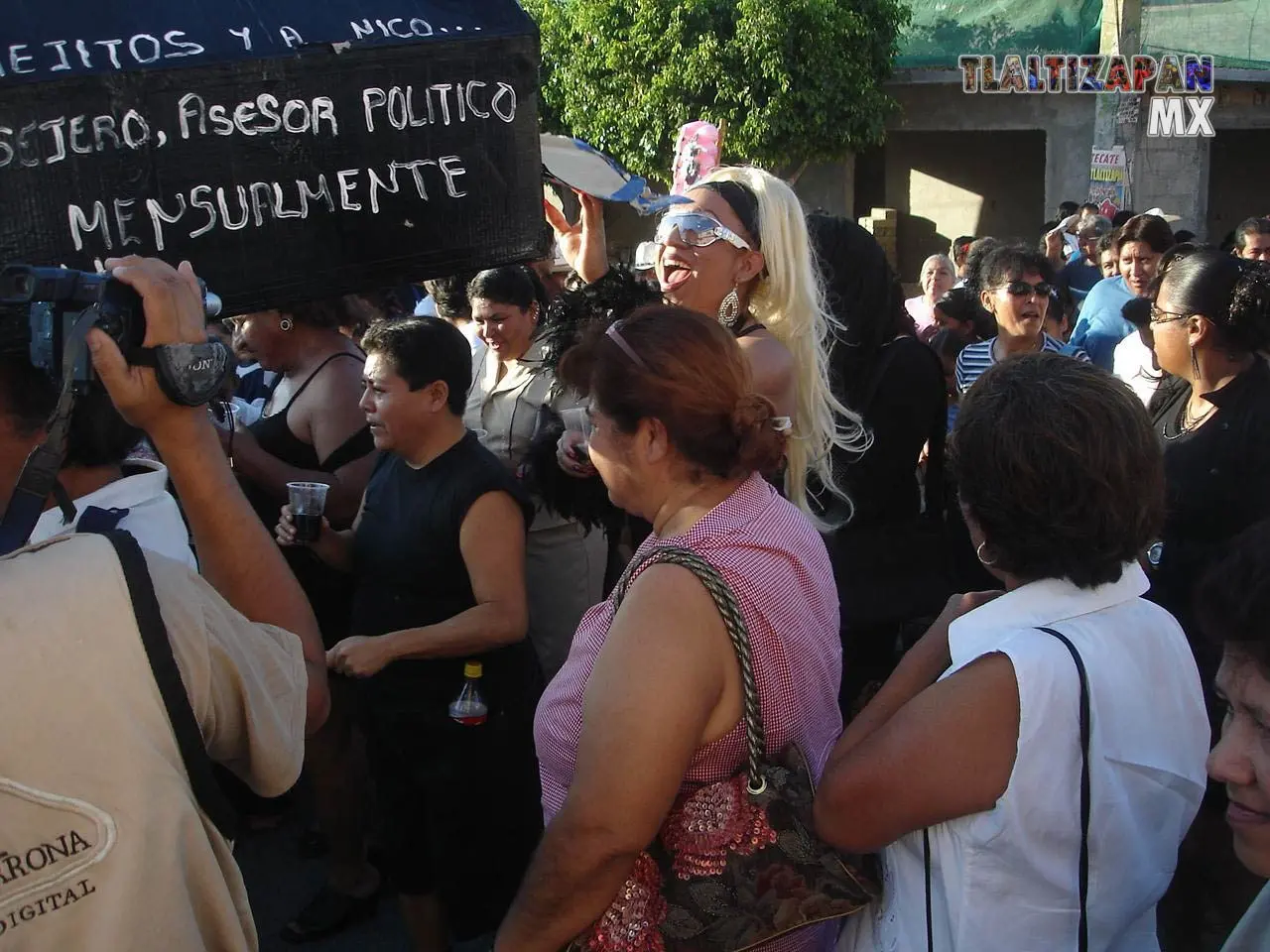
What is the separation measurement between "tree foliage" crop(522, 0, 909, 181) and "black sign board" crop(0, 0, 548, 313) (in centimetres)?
1367

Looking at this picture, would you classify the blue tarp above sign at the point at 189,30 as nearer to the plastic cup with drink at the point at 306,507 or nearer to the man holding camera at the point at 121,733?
the man holding camera at the point at 121,733

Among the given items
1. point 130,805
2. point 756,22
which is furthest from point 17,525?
point 756,22

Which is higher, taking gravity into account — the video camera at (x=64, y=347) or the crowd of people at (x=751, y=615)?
the video camera at (x=64, y=347)

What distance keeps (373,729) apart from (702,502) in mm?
1605

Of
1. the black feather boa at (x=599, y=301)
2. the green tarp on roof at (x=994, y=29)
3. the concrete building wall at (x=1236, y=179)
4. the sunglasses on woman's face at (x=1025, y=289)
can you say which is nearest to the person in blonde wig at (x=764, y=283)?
the black feather boa at (x=599, y=301)

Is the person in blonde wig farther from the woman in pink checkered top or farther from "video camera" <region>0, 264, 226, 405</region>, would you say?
"video camera" <region>0, 264, 226, 405</region>

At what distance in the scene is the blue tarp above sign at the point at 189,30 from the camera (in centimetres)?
168

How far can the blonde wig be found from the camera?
3.02m

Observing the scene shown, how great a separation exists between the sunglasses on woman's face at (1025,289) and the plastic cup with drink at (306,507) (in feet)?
11.5

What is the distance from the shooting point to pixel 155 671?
1271 mm

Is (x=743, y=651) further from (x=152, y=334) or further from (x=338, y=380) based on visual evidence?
(x=338, y=380)

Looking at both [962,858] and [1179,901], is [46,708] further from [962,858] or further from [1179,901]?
[1179,901]

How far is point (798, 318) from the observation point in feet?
10.00

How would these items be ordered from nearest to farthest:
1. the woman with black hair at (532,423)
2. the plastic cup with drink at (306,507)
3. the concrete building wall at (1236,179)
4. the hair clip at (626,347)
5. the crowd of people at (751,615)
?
1. the crowd of people at (751,615)
2. the hair clip at (626,347)
3. the plastic cup with drink at (306,507)
4. the woman with black hair at (532,423)
5. the concrete building wall at (1236,179)
